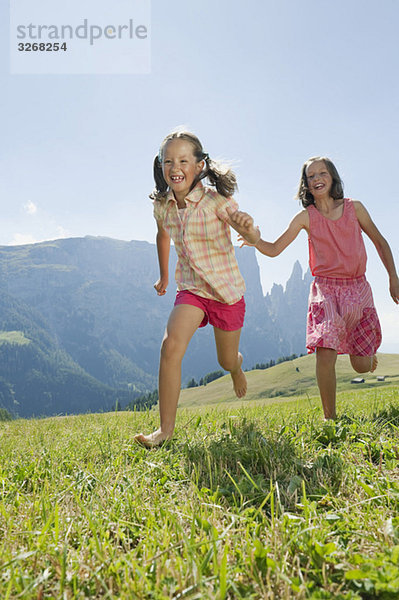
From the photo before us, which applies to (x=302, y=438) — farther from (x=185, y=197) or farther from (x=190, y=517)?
(x=185, y=197)

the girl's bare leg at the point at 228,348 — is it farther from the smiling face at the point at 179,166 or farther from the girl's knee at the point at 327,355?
the smiling face at the point at 179,166

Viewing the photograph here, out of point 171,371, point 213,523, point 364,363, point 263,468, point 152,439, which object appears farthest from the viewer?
point 364,363

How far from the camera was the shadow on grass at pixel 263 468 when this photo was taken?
7.61ft

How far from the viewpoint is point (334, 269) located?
5.40 m

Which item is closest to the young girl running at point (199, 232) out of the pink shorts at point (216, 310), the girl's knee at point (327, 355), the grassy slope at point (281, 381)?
the pink shorts at point (216, 310)

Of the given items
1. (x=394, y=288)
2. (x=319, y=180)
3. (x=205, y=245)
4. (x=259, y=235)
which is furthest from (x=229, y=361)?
(x=319, y=180)

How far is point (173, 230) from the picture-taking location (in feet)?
16.7

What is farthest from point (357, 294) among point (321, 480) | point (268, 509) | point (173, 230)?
point (268, 509)

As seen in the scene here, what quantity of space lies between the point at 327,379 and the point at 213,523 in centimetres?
331

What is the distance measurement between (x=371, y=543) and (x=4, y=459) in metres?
3.01

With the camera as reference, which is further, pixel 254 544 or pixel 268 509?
pixel 268 509

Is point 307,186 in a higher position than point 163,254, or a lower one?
higher

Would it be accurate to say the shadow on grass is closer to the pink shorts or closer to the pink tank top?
the pink shorts

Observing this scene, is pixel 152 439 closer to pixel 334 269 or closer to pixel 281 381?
pixel 334 269
